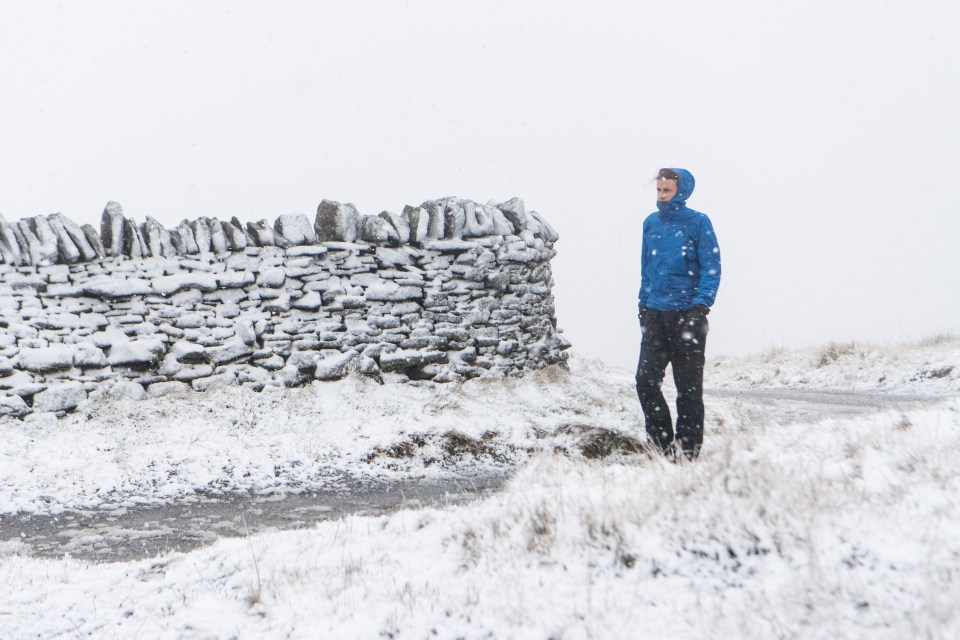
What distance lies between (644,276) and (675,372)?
28.3 inches

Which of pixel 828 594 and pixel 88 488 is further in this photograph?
pixel 88 488

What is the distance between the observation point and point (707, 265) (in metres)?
5.05

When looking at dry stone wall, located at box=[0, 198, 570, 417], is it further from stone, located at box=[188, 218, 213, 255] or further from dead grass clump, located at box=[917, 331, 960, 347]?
dead grass clump, located at box=[917, 331, 960, 347]

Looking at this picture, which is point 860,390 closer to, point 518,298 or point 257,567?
point 518,298

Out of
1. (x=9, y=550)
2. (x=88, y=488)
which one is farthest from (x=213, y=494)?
(x=9, y=550)

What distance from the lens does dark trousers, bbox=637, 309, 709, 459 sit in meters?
5.02

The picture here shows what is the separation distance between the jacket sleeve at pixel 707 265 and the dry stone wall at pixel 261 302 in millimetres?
3835

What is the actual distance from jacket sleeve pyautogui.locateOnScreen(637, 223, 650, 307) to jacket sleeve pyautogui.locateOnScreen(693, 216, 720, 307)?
38 cm

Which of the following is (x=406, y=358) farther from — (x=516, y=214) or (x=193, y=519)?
(x=193, y=519)

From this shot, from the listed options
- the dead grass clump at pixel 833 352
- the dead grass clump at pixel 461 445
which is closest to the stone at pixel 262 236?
the dead grass clump at pixel 461 445

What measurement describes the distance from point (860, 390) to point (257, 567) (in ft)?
36.9

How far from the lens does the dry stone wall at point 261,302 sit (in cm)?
716

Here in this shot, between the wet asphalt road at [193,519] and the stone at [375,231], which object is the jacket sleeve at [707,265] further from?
the stone at [375,231]

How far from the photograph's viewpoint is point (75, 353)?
23.1 ft
